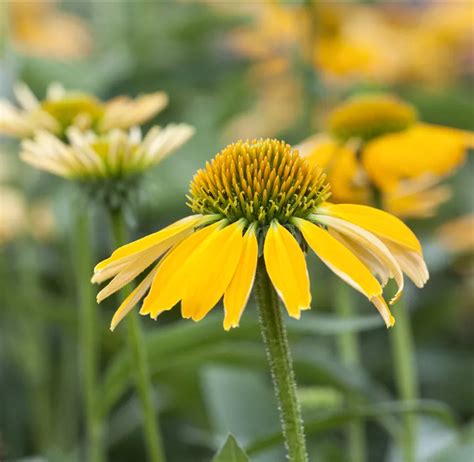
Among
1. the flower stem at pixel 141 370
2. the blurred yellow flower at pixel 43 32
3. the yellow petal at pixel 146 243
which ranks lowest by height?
the flower stem at pixel 141 370

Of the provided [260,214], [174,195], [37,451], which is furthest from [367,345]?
[260,214]

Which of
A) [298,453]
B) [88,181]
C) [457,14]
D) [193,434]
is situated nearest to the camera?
[298,453]

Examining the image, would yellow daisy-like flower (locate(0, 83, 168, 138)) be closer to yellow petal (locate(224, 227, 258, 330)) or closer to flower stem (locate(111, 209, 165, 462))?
flower stem (locate(111, 209, 165, 462))

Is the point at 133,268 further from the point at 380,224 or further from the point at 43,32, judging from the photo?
the point at 43,32

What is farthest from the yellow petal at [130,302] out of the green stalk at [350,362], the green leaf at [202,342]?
the green stalk at [350,362]

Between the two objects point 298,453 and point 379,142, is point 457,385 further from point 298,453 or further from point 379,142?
point 298,453

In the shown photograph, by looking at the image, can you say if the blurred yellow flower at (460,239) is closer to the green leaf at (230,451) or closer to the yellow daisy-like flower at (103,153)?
the yellow daisy-like flower at (103,153)
